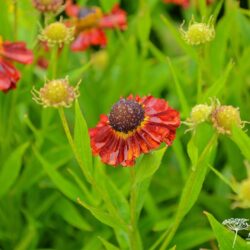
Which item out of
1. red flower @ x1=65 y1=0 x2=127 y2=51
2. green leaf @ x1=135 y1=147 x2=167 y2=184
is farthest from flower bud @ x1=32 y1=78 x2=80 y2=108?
red flower @ x1=65 y1=0 x2=127 y2=51

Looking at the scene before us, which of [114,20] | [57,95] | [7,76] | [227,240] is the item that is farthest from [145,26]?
[227,240]

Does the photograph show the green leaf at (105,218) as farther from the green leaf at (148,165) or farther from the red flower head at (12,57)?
the red flower head at (12,57)

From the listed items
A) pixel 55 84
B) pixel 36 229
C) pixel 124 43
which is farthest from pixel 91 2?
pixel 55 84

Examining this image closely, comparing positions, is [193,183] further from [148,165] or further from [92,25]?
[92,25]

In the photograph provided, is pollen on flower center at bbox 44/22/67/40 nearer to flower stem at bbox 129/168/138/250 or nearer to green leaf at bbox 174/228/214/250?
flower stem at bbox 129/168/138/250

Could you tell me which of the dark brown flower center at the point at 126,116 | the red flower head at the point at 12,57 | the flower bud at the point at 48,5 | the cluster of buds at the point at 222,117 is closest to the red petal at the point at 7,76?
the red flower head at the point at 12,57

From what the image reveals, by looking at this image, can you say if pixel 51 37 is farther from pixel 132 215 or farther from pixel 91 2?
pixel 91 2
